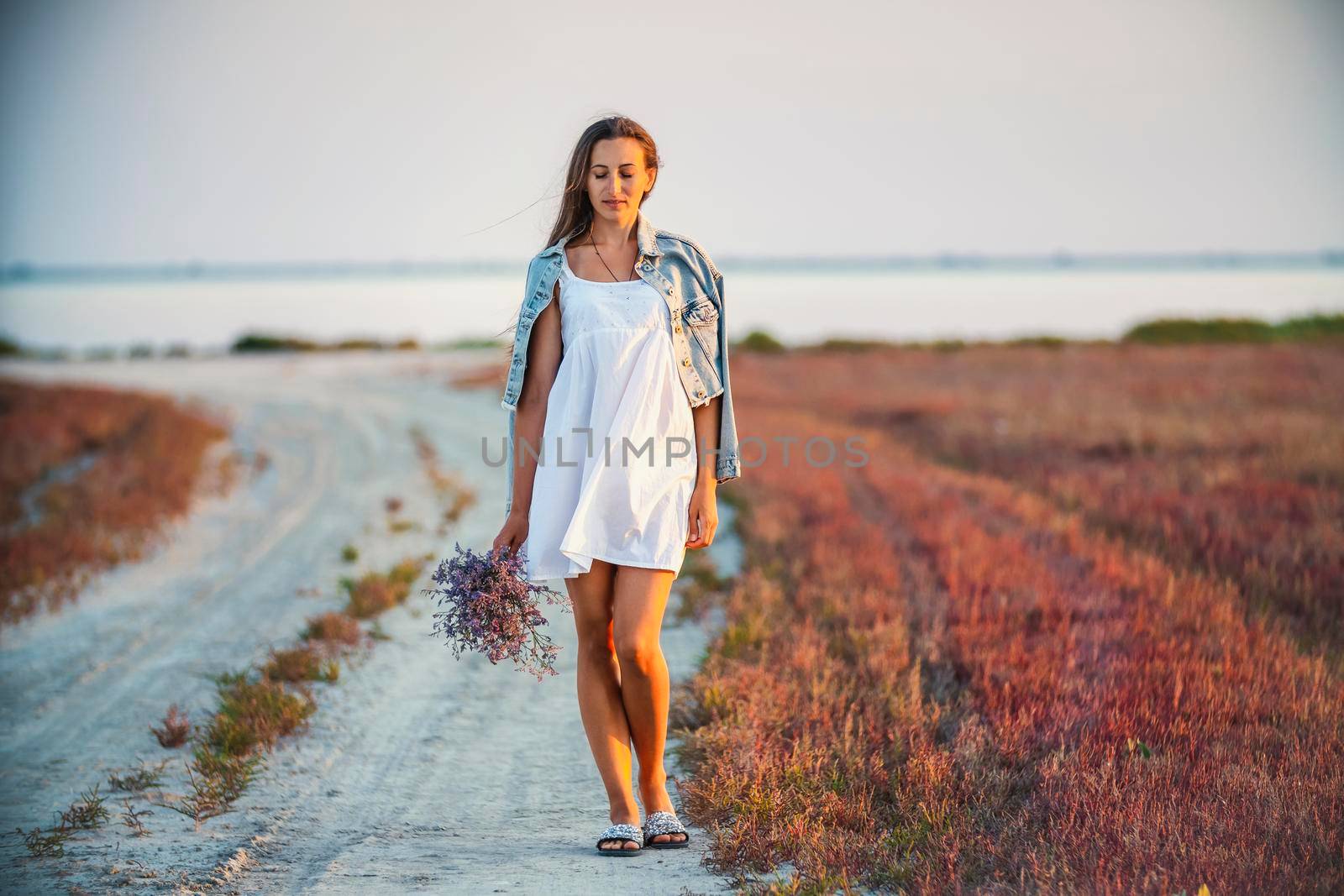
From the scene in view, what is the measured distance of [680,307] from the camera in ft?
13.2

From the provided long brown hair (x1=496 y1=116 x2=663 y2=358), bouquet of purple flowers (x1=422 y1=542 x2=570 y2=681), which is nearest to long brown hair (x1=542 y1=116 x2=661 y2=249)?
long brown hair (x1=496 y1=116 x2=663 y2=358)

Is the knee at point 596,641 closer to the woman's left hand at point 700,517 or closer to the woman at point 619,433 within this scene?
the woman at point 619,433

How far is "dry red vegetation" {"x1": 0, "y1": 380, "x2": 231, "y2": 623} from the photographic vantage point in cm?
941

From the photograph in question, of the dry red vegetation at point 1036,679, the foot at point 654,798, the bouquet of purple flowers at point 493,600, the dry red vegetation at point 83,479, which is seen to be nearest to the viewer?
the dry red vegetation at point 1036,679

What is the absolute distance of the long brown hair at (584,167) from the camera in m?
3.99

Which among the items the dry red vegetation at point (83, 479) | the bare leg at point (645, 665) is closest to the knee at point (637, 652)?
the bare leg at point (645, 665)

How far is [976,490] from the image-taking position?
36.7 feet

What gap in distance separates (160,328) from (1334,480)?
160ft

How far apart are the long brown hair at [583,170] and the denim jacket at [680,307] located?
3.1 inches

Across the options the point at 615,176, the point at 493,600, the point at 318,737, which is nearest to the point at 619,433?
the point at 493,600

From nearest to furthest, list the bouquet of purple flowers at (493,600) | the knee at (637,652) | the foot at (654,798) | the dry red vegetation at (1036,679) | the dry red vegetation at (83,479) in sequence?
the dry red vegetation at (1036,679)
the knee at (637,652)
the bouquet of purple flowers at (493,600)
the foot at (654,798)
the dry red vegetation at (83,479)

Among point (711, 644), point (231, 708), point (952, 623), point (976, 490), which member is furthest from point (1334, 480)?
point (231, 708)

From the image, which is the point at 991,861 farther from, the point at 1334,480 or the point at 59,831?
the point at 1334,480

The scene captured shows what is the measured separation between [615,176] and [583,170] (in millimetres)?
143
